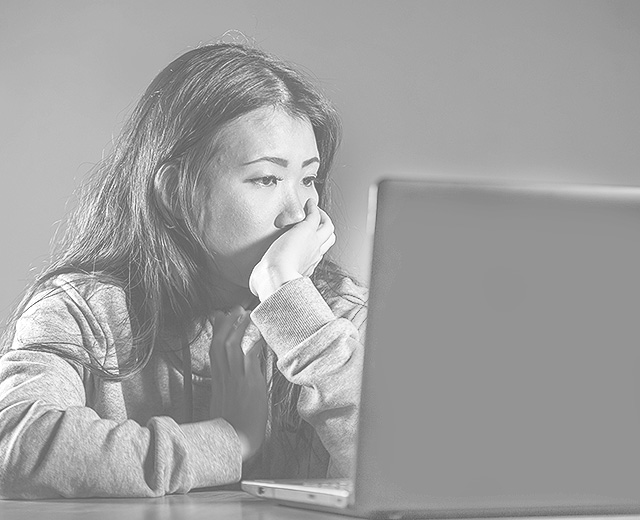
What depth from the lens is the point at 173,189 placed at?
1367 mm

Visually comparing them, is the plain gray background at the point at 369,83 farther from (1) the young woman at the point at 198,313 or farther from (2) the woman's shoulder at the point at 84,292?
(2) the woman's shoulder at the point at 84,292

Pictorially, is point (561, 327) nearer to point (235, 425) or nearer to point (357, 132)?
point (235, 425)

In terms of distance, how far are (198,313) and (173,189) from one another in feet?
0.66

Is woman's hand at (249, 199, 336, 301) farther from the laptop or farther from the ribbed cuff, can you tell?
the laptop

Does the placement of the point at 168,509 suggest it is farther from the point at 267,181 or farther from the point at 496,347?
the point at 267,181

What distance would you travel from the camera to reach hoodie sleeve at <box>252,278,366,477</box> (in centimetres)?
91

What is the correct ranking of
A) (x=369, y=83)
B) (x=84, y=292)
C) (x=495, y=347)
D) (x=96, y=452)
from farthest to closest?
(x=369, y=83)
(x=84, y=292)
(x=96, y=452)
(x=495, y=347)

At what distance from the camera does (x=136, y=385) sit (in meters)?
1.24

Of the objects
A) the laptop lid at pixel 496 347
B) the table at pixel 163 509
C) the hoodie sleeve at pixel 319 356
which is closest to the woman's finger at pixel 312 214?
the hoodie sleeve at pixel 319 356

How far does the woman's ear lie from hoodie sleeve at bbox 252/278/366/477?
0.41 m

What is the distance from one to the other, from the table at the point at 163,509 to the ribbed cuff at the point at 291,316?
0.58 ft

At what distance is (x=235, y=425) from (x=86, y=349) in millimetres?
239

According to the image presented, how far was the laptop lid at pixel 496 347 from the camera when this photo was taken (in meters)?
0.49

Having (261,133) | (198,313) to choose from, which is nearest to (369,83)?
(261,133)
